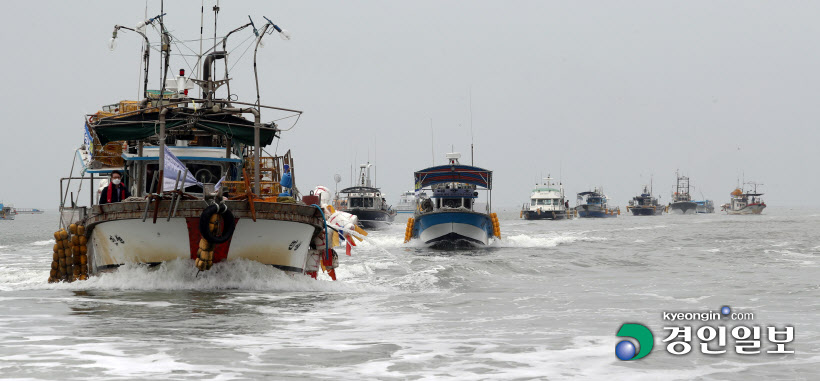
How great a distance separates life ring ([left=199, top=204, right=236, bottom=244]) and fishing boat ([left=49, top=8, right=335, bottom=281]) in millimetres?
18

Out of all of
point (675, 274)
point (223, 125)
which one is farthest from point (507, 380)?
point (675, 274)

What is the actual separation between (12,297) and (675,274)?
55.5 ft

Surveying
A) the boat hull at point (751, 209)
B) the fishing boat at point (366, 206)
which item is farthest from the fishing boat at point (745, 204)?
the fishing boat at point (366, 206)

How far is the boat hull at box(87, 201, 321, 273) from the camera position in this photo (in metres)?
14.5

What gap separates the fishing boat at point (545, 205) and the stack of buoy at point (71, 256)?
96392 mm

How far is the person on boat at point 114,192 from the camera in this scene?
16.8 meters

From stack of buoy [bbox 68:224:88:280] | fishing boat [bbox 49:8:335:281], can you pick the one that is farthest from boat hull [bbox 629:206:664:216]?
stack of buoy [bbox 68:224:88:280]

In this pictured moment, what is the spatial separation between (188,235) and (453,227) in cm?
2349

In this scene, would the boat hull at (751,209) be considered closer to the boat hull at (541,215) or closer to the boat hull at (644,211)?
the boat hull at (644,211)

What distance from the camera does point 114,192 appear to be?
16.9 metres

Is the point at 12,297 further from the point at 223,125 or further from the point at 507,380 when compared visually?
the point at 507,380

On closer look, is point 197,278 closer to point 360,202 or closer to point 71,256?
point 71,256

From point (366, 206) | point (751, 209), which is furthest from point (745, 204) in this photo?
point (366, 206)

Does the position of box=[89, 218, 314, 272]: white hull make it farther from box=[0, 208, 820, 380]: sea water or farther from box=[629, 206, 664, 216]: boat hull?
box=[629, 206, 664, 216]: boat hull
